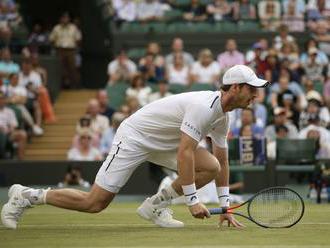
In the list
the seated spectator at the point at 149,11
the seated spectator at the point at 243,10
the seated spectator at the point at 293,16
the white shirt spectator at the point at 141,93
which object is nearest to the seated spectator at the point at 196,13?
the seated spectator at the point at 149,11

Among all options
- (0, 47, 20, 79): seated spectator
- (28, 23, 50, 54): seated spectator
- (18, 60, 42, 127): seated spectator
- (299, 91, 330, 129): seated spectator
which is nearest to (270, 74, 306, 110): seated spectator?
(299, 91, 330, 129): seated spectator

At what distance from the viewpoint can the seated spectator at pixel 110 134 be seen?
19781 mm

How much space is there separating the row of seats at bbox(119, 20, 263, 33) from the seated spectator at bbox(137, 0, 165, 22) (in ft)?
0.61

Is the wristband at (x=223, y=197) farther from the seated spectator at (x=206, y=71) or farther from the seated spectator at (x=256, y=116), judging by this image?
the seated spectator at (x=206, y=71)

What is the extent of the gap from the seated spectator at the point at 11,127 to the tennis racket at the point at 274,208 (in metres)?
10.6

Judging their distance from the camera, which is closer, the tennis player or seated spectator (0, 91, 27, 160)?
the tennis player

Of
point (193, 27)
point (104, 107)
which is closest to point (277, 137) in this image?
point (104, 107)

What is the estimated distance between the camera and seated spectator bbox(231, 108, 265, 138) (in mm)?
18641

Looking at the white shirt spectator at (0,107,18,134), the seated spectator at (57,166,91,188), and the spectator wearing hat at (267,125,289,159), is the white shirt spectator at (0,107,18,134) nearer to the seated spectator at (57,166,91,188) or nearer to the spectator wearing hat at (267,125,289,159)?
the seated spectator at (57,166,91,188)

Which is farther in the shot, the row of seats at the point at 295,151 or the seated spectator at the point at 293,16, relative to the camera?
the seated spectator at the point at 293,16

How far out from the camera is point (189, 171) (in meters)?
9.59

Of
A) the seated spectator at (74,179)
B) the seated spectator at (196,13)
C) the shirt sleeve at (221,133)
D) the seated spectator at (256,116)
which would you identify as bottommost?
the seated spectator at (74,179)

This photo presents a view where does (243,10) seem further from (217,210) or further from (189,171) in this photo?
(189,171)

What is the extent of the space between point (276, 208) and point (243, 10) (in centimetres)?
1397
